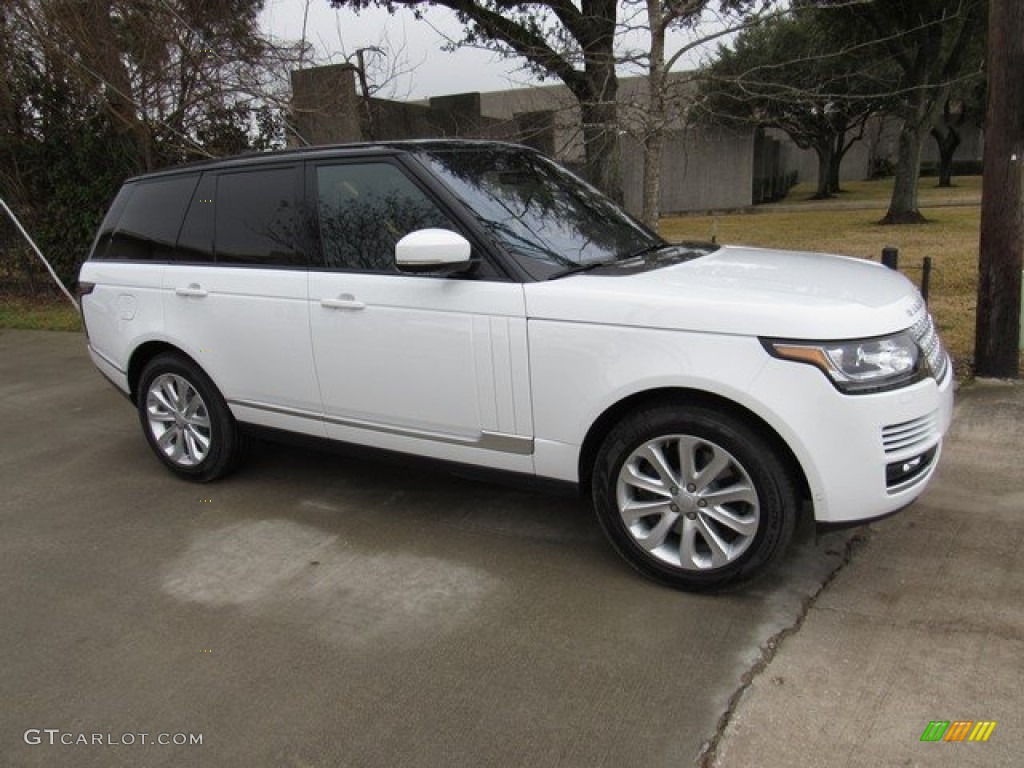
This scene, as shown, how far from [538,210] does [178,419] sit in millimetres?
2515

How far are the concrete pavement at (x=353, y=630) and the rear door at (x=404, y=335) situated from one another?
54cm

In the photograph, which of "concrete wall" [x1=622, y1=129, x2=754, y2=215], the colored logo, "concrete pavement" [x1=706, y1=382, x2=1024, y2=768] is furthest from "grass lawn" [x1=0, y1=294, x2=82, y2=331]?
"concrete wall" [x1=622, y1=129, x2=754, y2=215]

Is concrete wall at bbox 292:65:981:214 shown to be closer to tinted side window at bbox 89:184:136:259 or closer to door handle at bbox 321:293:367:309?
door handle at bbox 321:293:367:309

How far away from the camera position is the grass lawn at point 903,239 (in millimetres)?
7949

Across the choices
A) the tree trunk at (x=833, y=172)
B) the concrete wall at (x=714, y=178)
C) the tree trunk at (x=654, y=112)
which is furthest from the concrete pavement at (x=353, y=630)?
the tree trunk at (x=833, y=172)

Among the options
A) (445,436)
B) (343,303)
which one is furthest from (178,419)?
(445,436)

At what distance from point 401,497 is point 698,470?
6.18 feet

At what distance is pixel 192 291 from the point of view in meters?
4.56

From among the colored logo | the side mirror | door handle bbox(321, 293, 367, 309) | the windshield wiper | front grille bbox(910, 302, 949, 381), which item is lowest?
the colored logo

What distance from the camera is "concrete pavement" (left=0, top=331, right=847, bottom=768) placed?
2.65m

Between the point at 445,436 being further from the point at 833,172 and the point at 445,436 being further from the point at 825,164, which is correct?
the point at 833,172

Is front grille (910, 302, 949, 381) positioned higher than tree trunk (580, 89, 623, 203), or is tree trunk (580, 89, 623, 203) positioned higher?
tree trunk (580, 89, 623, 203)

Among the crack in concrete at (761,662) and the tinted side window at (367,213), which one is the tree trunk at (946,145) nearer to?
the crack in concrete at (761,662)

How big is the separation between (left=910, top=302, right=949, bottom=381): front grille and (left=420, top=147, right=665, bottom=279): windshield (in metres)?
1.34
